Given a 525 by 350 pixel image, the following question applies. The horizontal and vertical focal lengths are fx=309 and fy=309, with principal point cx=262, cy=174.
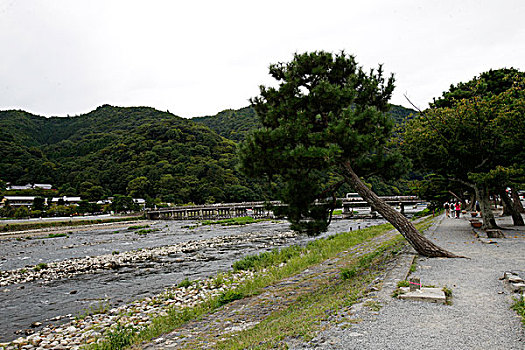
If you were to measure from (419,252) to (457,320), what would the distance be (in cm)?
519

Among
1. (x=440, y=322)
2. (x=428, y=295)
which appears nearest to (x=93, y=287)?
(x=428, y=295)

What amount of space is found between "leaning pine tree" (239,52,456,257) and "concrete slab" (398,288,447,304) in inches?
135

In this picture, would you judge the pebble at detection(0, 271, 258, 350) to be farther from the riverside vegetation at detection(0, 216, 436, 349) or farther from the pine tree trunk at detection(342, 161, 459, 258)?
the pine tree trunk at detection(342, 161, 459, 258)

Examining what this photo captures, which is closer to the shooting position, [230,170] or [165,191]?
[165,191]

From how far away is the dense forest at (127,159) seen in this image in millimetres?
86438

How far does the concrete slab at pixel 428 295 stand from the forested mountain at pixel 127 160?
7948cm

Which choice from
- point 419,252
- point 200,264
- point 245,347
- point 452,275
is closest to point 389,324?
point 245,347

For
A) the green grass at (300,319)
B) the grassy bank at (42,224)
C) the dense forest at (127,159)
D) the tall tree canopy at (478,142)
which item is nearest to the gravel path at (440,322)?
the green grass at (300,319)


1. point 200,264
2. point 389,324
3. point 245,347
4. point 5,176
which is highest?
point 5,176

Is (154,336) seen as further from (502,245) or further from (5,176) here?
(5,176)

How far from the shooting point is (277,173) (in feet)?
29.5

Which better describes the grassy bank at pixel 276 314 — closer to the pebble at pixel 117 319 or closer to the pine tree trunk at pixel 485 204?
the pebble at pixel 117 319

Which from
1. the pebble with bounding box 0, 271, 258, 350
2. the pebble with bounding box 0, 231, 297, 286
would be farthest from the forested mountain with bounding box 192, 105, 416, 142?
the pebble with bounding box 0, 271, 258, 350

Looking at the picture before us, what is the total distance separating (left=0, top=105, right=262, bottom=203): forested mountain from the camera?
284 ft
